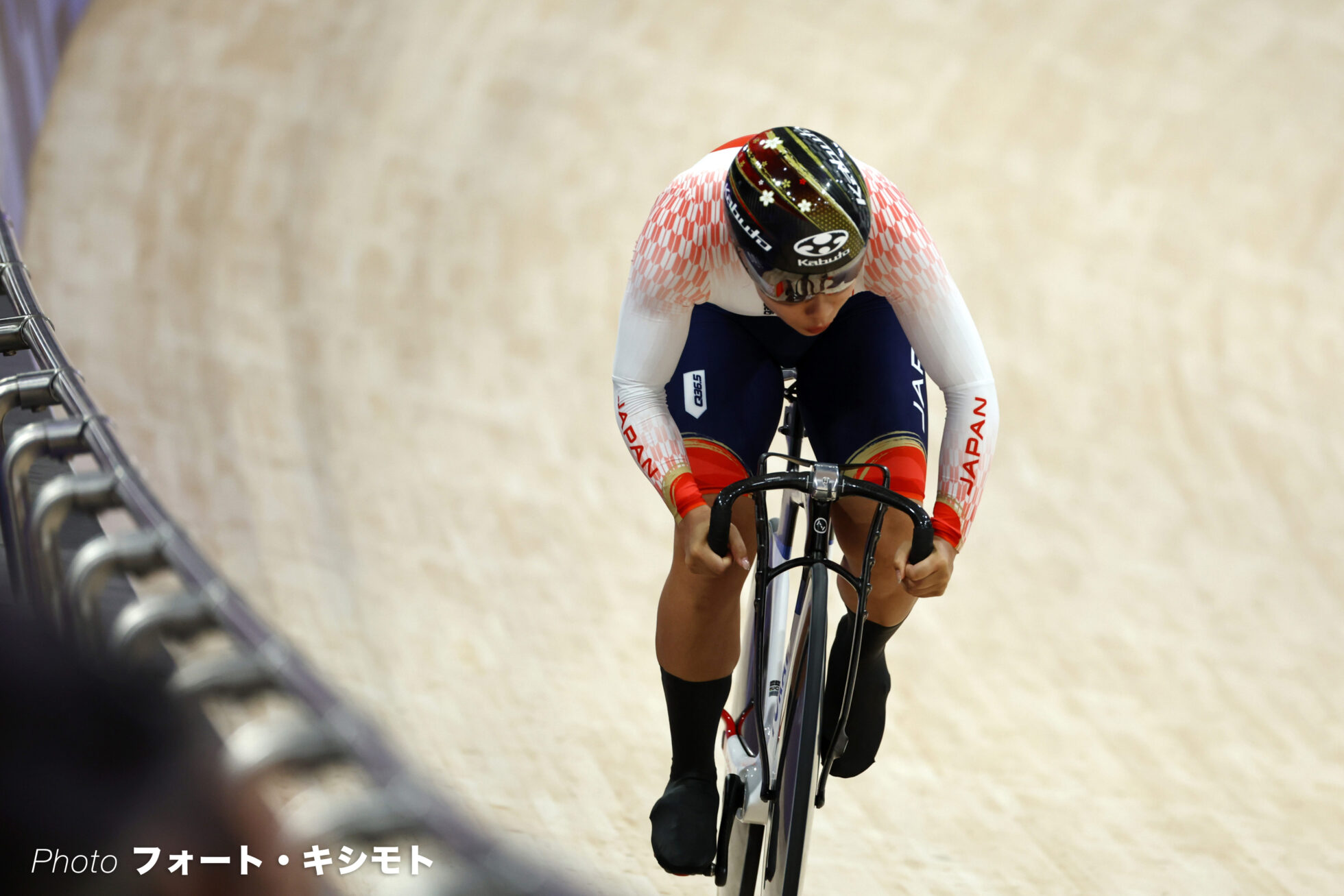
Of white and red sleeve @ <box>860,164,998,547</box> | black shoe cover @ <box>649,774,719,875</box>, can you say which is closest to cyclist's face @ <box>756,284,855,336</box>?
white and red sleeve @ <box>860,164,998,547</box>

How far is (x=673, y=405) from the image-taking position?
2170 millimetres

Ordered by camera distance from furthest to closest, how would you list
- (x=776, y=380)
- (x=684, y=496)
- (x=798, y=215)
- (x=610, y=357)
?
(x=610, y=357)
(x=776, y=380)
(x=684, y=496)
(x=798, y=215)

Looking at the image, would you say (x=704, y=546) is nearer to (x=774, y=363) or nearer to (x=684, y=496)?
(x=684, y=496)

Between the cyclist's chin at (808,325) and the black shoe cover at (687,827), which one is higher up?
the cyclist's chin at (808,325)

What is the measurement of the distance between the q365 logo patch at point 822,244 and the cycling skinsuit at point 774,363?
194mm

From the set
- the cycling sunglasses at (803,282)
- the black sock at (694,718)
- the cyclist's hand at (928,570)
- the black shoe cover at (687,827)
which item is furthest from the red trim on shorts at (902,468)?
the black shoe cover at (687,827)

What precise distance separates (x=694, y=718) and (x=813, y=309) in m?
0.87

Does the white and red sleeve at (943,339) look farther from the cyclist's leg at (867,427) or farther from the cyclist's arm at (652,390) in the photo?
the cyclist's arm at (652,390)

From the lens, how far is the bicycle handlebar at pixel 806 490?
1.86 m

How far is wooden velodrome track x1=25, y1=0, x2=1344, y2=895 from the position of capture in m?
3.41

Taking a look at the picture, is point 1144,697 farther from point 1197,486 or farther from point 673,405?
point 673,405

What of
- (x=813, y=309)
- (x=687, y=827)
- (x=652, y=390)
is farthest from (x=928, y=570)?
(x=687, y=827)

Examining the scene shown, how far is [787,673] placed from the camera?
2256 millimetres

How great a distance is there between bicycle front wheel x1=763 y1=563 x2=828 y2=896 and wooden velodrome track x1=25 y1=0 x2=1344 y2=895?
989 millimetres
